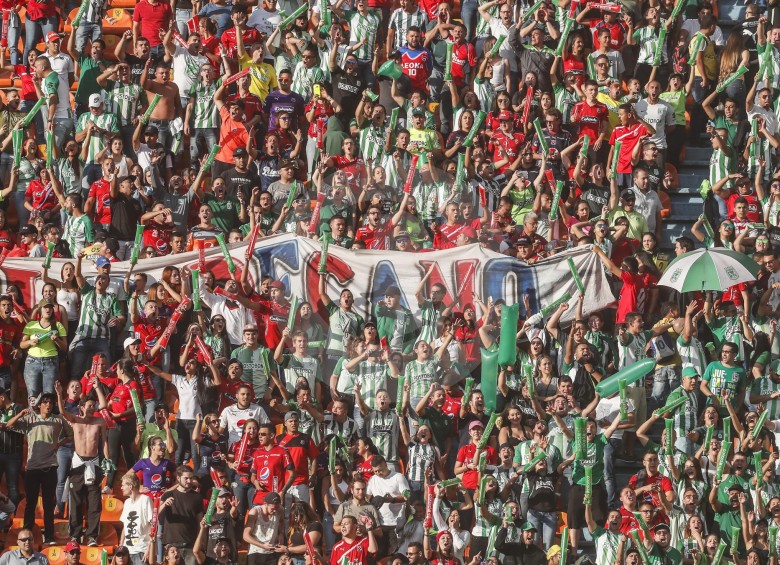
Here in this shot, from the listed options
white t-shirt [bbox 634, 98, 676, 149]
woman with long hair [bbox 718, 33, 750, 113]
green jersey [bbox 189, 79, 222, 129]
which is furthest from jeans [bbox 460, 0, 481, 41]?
green jersey [bbox 189, 79, 222, 129]

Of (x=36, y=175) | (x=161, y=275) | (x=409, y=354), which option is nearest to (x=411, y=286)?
(x=409, y=354)

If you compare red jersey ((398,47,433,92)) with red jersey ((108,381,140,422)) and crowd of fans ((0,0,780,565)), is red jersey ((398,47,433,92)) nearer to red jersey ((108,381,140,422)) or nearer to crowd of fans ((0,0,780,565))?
crowd of fans ((0,0,780,565))

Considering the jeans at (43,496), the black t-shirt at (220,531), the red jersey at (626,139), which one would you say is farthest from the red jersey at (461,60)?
the jeans at (43,496)

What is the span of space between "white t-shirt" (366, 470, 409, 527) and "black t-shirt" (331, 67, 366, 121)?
4.80 m

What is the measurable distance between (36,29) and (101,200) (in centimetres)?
307

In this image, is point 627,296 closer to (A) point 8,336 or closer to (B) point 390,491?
(B) point 390,491

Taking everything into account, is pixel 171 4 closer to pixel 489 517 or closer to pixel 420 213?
pixel 420 213

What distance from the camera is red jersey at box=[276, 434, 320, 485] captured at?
18562 millimetres

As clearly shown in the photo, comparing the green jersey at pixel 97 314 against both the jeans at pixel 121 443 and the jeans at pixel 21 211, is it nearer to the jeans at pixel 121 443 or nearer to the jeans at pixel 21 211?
the jeans at pixel 121 443

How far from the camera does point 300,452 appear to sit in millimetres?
18609

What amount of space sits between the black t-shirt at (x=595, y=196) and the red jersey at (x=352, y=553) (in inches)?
185

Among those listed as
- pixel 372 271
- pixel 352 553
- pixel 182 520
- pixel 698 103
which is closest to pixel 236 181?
pixel 372 271

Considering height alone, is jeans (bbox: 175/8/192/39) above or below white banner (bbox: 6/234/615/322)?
above

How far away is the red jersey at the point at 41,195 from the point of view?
68.8 ft
